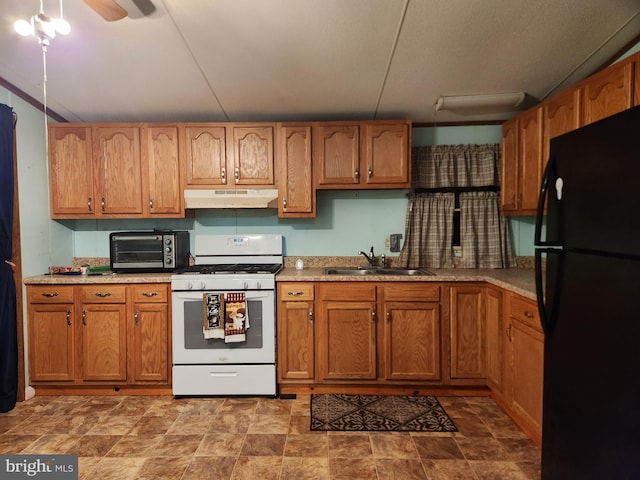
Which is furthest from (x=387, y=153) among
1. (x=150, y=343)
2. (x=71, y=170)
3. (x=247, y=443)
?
(x=71, y=170)

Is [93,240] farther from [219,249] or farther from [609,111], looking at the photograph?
[609,111]

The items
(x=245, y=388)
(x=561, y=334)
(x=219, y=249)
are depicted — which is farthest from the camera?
(x=219, y=249)

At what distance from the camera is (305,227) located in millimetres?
3158

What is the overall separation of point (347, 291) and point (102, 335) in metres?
1.98

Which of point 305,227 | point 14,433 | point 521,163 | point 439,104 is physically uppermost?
point 439,104

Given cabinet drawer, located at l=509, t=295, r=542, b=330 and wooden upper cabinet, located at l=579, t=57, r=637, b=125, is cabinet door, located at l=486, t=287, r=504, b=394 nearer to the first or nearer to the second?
cabinet drawer, located at l=509, t=295, r=542, b=330

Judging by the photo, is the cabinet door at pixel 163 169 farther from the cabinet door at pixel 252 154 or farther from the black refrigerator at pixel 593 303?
the black refrigerator at pixel 593 303

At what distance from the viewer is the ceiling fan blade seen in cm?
139

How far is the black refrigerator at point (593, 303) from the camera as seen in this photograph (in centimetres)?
107

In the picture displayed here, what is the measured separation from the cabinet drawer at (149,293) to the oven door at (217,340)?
4.8 inches

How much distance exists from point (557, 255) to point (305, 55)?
1.78 m

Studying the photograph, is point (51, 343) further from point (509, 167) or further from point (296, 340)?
point (509, 167)

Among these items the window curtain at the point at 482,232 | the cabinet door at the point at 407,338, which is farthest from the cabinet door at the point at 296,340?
the window curtain at the point at 482,232

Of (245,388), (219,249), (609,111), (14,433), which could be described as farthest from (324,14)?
(14,433)
